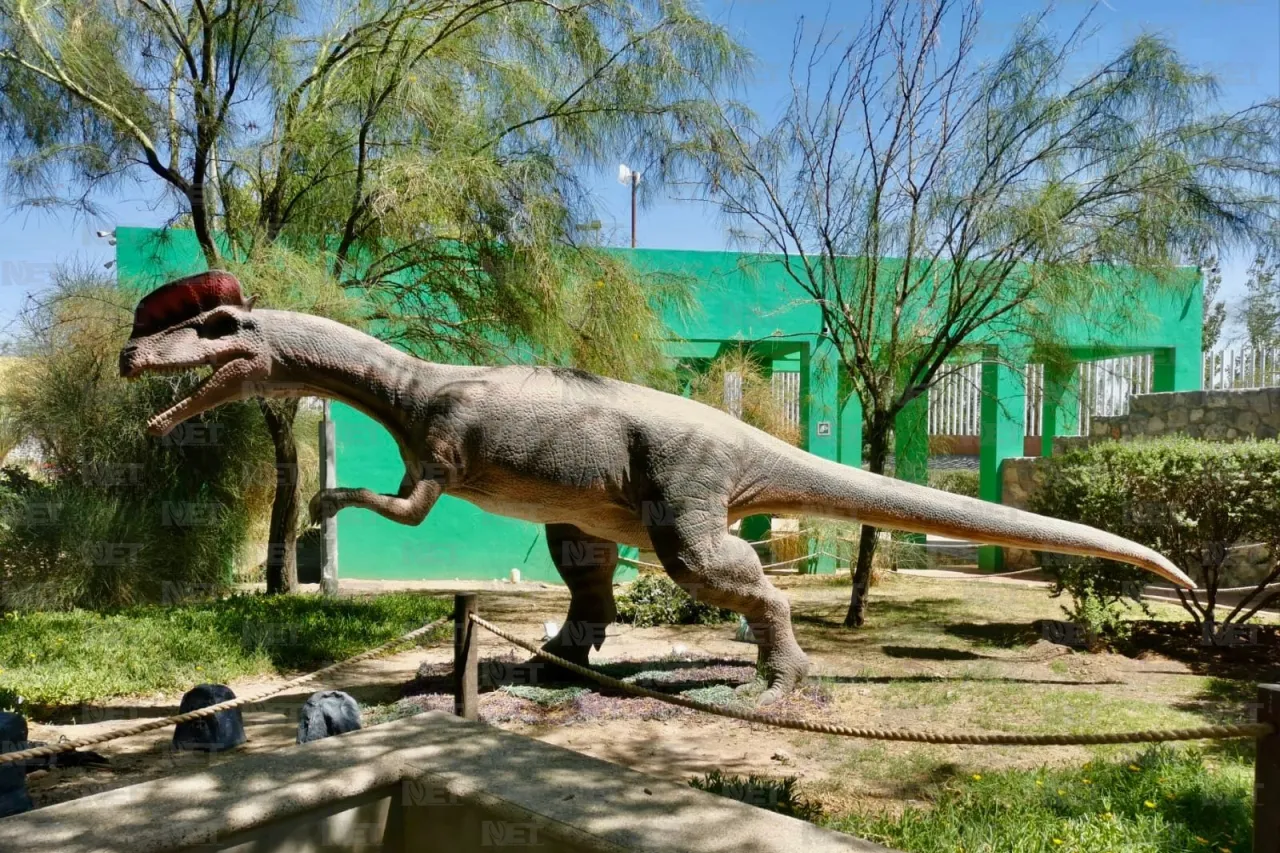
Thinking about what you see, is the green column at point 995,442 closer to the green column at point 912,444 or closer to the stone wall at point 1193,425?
the stone wall at point 1193,425

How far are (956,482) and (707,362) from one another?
16.3ft

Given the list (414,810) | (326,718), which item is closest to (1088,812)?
(414,810)

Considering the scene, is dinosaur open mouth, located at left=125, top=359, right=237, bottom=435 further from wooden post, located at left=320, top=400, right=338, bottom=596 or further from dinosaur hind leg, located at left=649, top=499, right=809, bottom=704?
wooden post, located at left=320, top=400, right=338, bottom=596

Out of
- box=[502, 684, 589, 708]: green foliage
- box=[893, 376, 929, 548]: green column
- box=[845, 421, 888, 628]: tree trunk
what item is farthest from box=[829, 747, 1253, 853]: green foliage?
box=[893, 376, 929, 548]: green column

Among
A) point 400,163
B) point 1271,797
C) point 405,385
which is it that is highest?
point 400,163

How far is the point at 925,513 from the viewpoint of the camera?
456cm

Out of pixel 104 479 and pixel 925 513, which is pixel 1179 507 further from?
pixel 104 479

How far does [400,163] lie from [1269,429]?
819 centimetres

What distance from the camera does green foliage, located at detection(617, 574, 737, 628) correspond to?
7.23 meters

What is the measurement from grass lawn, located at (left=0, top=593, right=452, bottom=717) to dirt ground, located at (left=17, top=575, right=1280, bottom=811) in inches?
8.5

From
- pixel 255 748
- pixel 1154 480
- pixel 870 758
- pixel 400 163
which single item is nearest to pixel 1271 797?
pixel 870 758

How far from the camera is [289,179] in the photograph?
6984 mm

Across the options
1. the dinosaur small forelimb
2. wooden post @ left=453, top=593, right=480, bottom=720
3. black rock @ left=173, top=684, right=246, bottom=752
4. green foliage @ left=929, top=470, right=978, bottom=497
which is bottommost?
black rock @ left=173, top=684, right=246, bottom=752

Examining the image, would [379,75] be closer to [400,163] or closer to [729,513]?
[400,163]
